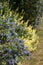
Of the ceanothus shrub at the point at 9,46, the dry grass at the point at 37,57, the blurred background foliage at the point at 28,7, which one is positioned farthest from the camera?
the blurred background foliage at the point at 28,7

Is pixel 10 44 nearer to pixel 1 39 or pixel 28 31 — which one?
pixel 1 39

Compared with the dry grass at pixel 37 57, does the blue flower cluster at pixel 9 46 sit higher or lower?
higher

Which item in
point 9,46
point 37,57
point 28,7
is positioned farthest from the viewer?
point 28,7

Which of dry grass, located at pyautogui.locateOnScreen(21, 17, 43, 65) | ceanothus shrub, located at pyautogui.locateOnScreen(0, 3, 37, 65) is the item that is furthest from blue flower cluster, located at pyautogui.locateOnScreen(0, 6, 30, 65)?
dry grass, located at pyautogui.locateOnScreen(21, 17, 43, 65)

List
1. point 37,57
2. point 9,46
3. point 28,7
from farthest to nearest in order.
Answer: point 28,7, point 37,57, point 9,46

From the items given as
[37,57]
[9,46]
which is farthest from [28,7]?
[9,46]

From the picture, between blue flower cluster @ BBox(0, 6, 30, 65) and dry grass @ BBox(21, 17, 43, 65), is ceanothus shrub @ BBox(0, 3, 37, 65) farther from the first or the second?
dry grass @ BBox(21, 17, 43, 65)

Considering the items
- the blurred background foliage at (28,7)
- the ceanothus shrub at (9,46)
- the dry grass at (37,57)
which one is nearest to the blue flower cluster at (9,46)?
the ceanothus shrub at (9,46)

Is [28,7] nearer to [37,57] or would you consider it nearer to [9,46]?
[37,57]

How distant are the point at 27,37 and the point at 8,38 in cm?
166

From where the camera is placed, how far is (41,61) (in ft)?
23.5

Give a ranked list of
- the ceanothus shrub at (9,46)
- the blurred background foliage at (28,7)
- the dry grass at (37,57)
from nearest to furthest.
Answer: the ceanothus shrub at (9,46), the dry grass at (37,57), the blurred background foliage at (28,7)

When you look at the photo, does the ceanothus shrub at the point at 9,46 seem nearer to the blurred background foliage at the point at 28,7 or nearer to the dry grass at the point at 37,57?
the dry grass at the point at 37,57

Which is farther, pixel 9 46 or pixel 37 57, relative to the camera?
pixel 37 57
